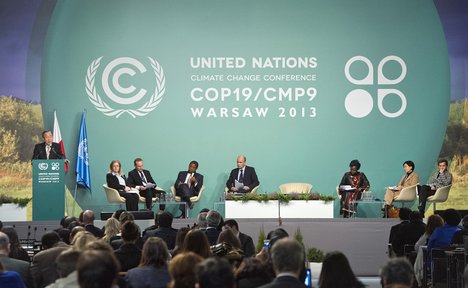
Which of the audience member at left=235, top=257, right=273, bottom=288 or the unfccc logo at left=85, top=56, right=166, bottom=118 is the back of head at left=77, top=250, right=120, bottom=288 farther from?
the unfccc logo at left=85, top=56, right=166, bottom=118

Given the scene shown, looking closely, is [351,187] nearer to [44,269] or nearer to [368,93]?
[368,93]

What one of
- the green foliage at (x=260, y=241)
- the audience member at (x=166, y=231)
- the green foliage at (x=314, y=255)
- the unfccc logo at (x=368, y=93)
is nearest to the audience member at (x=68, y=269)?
the audience member at (x=166, y=231)

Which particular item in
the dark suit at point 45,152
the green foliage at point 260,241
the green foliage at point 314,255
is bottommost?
the green foliage at point 314,255

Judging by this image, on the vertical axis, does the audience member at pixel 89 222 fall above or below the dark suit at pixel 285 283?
above

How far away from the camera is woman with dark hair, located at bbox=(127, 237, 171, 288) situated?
5551mm

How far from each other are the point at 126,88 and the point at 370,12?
183 inches

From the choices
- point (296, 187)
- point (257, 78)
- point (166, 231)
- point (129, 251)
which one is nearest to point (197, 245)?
point (129, 251)

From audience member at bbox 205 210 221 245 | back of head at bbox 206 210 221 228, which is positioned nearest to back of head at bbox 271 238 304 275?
audience member at bbox 205 210 221 245

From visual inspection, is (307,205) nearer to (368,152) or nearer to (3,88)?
(368,152)

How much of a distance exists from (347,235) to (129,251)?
651cm

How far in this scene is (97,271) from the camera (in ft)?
12.8

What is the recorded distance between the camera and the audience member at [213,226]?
8.84 m

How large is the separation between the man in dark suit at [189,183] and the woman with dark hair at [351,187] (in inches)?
95.9

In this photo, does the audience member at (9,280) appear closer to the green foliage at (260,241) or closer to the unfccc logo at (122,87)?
the green foliage at (260,241)
